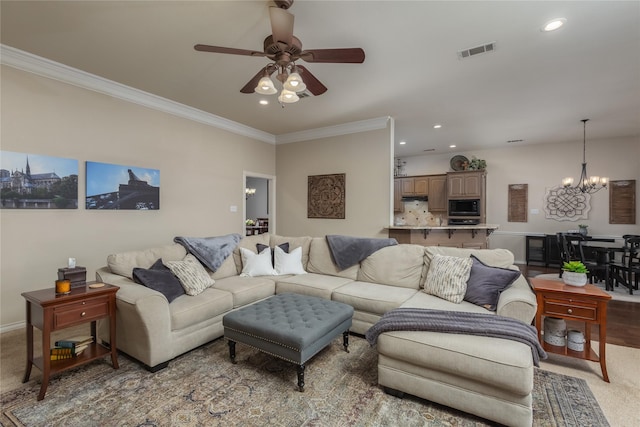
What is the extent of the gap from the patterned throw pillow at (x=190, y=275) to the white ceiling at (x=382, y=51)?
7.28 feet

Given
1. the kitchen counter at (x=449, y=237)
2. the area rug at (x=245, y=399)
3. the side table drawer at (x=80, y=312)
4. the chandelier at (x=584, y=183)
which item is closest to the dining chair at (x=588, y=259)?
the chandelier at (x=584, y=183)

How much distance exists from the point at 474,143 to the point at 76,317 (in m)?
7.92

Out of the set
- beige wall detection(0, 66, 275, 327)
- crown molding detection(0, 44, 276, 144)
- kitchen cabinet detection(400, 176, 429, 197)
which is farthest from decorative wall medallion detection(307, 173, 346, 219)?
kitchen cabinet detection(400, 176, 429, 197)

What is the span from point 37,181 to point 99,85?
4.55 feet

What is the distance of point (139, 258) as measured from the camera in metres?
2.94

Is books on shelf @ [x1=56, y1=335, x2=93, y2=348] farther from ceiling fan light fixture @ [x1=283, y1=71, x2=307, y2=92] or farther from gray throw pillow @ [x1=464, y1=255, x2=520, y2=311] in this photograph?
gray throw pillow @ [x1=464, y1=255, x2=520, y2=311]

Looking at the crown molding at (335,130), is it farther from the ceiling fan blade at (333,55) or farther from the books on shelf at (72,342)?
the books on shelf at (72,342)

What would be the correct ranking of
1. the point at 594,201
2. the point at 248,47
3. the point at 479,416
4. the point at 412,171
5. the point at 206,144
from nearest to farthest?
the point at 479,416, the point at 248,47, the point at 206,144, the point at 594,201, the point at 412,171

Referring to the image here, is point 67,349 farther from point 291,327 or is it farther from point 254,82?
point 254,82

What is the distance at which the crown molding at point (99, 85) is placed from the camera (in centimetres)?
303

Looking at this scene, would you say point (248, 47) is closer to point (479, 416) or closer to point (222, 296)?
point (222, 296)

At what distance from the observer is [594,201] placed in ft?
21.8

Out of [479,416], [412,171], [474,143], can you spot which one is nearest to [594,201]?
[474,143]

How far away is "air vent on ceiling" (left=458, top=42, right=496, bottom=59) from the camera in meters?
2.89
